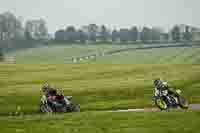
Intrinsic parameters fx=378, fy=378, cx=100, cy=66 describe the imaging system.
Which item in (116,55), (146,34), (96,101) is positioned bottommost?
(96,101)

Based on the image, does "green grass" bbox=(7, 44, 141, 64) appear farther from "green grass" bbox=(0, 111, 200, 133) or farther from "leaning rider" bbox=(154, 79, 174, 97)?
"green grass" bbox=(0, 111, 200, 133)

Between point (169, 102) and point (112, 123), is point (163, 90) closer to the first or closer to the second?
point (169, 102)

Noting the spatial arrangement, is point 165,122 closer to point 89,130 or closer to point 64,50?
point 89,130

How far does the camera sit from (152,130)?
1980 cm

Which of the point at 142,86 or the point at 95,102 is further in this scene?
the point at 142,86

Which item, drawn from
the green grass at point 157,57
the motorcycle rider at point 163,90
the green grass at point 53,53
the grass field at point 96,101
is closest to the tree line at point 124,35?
the green grass at point 53,53

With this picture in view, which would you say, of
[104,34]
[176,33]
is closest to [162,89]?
[176,33]

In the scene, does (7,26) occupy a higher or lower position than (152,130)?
higher

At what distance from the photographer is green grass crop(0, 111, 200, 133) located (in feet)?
66.1

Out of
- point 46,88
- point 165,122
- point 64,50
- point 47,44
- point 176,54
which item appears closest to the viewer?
point 165,122

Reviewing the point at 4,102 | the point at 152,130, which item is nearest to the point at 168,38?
the point at 4,102

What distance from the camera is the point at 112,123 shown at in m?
21.9

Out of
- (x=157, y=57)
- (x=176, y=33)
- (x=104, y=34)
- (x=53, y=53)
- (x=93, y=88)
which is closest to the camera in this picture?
(x=93, y=88)

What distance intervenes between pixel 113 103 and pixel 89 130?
12.3 metres
